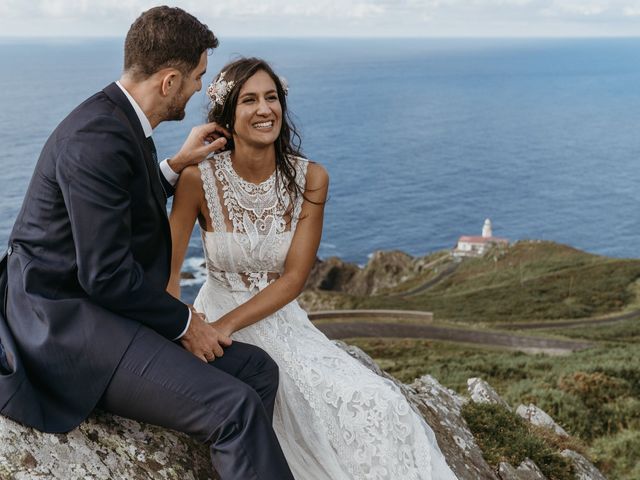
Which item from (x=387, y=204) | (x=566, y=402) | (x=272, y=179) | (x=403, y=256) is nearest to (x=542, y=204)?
(x=387, y=204)

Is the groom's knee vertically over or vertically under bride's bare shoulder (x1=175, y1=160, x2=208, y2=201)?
under

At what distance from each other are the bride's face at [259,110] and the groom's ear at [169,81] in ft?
4.77

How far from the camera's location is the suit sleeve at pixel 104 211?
4.06 metres

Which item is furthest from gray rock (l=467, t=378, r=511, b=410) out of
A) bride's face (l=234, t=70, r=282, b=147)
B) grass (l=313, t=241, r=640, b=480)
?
bride's face (l=234, t=70, r=282, b=147)

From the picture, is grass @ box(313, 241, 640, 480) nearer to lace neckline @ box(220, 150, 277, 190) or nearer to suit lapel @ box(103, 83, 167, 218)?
lace neckline @ box(220, 150, 277, 190)

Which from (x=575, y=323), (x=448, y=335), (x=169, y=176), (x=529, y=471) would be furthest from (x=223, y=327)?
(x=575, y=323)

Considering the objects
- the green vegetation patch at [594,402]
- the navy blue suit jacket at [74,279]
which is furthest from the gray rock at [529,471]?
the navy blue suit jacket at [74,279]

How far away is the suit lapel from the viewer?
4.46 meters

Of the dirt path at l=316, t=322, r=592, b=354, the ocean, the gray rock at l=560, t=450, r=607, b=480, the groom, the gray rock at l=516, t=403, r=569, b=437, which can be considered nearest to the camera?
the groom

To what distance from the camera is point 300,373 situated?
5375 mm

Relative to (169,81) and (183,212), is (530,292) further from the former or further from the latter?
(169,81)

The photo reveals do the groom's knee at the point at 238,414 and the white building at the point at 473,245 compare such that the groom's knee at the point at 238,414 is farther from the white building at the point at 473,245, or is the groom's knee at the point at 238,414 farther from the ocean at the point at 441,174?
the white building at the point at 473,245

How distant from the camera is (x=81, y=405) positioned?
426 cm

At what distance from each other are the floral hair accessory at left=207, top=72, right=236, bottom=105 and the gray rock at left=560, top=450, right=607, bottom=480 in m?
5.38
